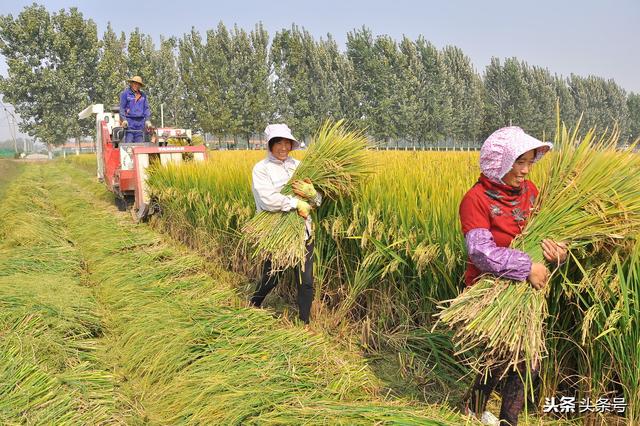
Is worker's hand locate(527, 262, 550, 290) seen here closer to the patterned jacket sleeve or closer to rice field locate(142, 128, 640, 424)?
the patterned jacket sleeve

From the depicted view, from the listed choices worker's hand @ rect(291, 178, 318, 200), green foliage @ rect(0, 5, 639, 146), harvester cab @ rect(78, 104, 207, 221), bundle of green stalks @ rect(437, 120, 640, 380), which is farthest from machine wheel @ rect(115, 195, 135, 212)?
green foliage @ rect(0, 5, 639, 146)

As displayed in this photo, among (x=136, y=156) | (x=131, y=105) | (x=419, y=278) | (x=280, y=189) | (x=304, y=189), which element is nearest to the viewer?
(x=419, y=278)

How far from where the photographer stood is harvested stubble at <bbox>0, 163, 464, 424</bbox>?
2098 mm

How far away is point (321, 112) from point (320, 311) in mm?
32946

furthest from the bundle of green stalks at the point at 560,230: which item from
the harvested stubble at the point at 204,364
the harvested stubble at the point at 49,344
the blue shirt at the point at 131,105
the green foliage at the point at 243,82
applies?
the green foliage at the point at 243,82

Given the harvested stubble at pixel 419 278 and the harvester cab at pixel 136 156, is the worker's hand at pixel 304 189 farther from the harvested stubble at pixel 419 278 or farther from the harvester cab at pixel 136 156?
the harvester cab at pixel 136 156

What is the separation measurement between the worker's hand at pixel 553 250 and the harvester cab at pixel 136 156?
555 centimetres

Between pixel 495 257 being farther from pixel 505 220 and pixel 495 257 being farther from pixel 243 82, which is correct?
pixel 243 82

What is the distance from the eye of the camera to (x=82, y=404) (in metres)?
2.30

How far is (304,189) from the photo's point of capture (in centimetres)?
291

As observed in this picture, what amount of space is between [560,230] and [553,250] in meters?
0.09

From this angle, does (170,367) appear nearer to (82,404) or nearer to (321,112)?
(82,404)

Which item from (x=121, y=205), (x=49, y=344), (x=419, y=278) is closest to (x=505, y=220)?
(x=419, y=278)

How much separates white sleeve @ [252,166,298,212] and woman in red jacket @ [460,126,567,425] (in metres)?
1.34
